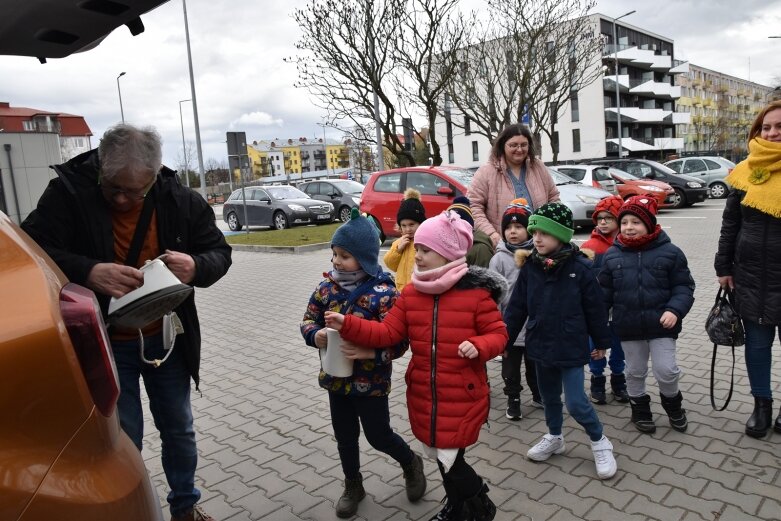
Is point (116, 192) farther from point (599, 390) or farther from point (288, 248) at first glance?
point (288, 248)

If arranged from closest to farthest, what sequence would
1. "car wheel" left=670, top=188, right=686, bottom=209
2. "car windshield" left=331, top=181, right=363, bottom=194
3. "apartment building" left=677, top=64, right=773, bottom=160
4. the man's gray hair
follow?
the man's gray hair, "car wheel" left=670, top=188, right=686, bottom=209, "car windshield" left=331, top=181, right=363, bottom=194, "apartment building" left=677, top=64, right=773, bottom=160

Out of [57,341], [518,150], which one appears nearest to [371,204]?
[518,150]

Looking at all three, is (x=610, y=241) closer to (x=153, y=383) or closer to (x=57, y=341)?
(x=153, y=383)

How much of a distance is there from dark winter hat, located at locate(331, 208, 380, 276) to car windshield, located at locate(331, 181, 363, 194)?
64.6 feet

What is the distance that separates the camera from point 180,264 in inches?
100

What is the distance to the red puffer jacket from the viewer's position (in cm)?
266

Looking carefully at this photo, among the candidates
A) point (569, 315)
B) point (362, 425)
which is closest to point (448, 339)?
point (362, 425)

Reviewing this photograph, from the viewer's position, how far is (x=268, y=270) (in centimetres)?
1216

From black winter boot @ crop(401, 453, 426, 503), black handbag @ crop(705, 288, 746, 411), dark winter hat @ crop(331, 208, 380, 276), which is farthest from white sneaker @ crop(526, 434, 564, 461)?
dark winter hat @ crop(331, 208, 380, 276)

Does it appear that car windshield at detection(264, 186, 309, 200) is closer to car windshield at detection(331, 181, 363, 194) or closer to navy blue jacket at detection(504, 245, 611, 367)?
car windshield at detection(331, 181, 363, 194)

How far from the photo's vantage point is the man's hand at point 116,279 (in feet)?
7.68

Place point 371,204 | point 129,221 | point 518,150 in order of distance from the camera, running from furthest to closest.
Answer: point 371,204 → point 518,150 → point 129,221

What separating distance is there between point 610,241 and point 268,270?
864cm

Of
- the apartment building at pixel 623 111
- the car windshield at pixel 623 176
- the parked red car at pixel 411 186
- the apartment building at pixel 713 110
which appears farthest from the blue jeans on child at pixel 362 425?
the apartment building at pixel 713 110
